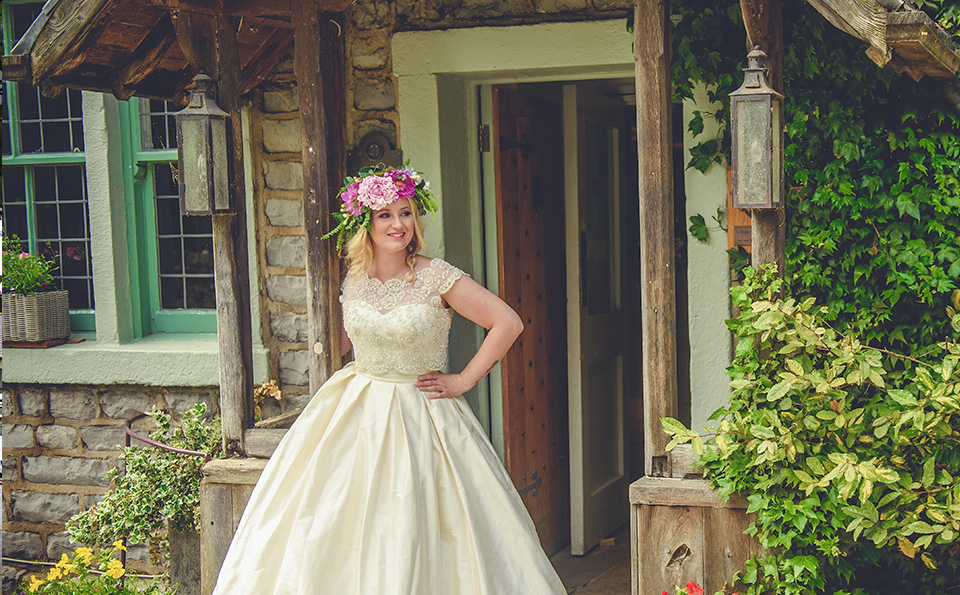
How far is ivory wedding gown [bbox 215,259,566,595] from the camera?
Result: 3.41m

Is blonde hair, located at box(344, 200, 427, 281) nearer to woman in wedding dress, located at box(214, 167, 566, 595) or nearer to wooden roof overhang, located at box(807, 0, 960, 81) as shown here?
woman in wedding dress, located at box(214, 167, 566, 595)

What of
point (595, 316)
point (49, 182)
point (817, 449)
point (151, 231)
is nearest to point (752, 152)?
point (817, 449)

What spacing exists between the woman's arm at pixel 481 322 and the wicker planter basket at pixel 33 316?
8.83 feet

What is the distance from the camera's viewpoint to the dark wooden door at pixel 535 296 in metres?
4.91

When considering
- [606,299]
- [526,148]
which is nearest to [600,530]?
[606,299]

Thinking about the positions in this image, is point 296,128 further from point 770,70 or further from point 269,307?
point 770,70

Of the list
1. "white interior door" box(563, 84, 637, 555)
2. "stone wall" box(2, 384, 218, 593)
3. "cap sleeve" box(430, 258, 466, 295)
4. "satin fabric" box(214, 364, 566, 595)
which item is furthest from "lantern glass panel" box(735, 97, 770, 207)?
"stone wall" box(2, 384, 218, 593)

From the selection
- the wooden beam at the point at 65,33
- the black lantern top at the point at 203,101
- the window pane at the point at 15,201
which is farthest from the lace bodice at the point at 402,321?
the window pane at the point at 15,201

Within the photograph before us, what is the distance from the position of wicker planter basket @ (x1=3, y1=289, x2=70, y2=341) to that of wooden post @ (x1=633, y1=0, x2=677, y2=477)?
3.50 metres

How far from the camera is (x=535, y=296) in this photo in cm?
525

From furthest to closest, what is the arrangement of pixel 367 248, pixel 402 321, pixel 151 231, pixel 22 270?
pixel 151 231 → pixel 22 270 → pixel 367 248 → pixel 402 321

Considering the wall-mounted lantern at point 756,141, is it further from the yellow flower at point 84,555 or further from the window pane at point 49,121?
the window pane at point 49,121

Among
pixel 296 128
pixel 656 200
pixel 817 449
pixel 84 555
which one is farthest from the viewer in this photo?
pixel 296 128

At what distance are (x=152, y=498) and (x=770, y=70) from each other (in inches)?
128
